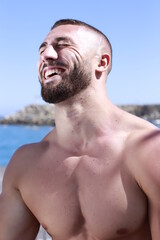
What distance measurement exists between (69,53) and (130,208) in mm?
339

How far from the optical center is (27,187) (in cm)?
91

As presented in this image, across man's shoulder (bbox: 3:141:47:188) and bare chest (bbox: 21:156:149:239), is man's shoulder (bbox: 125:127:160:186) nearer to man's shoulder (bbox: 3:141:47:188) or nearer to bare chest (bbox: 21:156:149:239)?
bare chest (bbox: 21:156:149:239)

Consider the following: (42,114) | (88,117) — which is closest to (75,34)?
(88,117)

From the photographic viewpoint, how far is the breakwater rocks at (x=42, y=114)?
28.7 meters

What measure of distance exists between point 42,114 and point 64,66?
3117 centimetres

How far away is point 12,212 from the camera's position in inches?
37.0

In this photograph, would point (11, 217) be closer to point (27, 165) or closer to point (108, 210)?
point (27, 165)

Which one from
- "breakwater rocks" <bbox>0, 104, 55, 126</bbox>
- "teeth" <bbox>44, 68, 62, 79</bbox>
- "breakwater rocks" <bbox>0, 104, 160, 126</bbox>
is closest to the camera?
"teeth" <bbox>44, 68, 62, 79</bbox>

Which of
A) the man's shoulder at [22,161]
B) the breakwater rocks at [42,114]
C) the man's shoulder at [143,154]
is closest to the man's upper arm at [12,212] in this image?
the man's shoulder at [22,161]

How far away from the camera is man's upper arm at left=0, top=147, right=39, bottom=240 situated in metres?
0.94

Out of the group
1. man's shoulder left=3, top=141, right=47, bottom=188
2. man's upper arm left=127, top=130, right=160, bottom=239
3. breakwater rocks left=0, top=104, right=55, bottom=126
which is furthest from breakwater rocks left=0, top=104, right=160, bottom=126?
man's upper arm left=127, top=130, right=160, bottom=239

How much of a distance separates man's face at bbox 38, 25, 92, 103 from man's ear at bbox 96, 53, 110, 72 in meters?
0.03

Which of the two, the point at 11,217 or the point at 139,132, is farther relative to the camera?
the point at 11,217

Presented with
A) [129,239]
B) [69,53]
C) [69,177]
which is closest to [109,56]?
[69,53]
